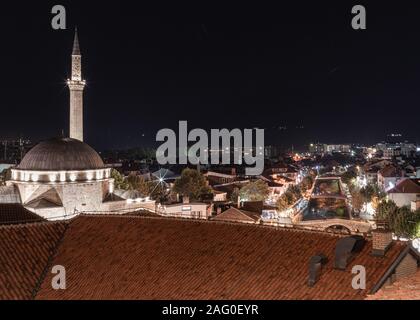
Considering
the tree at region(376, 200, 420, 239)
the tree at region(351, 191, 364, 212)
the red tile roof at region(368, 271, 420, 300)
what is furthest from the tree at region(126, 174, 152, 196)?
the red tile roof at region(368, 271, 420, 300)

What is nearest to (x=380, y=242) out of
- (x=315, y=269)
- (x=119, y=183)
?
(x=315, y=269)

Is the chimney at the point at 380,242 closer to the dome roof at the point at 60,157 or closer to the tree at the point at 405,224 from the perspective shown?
the tree at the point at 405,224

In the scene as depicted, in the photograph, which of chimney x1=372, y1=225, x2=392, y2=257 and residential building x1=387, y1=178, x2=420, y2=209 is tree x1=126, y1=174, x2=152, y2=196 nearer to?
residential building x1=387, y1=178, x2=420, y2=209

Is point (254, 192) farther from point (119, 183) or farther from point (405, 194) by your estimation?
point (405, 194)

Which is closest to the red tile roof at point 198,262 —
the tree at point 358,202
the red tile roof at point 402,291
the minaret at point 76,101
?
the red tile roof at point 402,291
